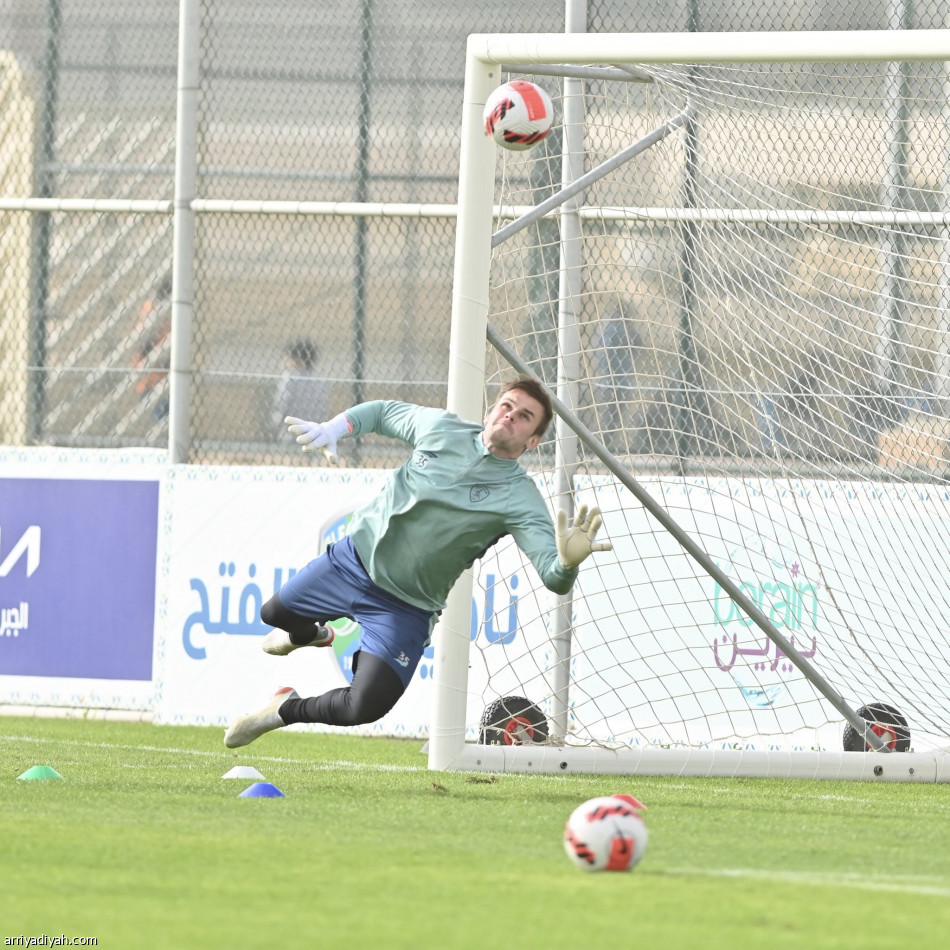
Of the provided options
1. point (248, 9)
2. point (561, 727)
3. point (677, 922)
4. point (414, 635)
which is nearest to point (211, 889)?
point (677, 922)

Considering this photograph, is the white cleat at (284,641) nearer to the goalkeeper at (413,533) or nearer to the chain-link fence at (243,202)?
the goalkeeper at (413,533)

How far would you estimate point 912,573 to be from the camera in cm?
838

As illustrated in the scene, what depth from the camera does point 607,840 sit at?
13.9ft

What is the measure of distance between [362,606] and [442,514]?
0.53m

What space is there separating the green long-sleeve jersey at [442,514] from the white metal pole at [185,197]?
3557 mm

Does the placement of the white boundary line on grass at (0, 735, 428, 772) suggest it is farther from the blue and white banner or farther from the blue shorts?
the blue and white banner

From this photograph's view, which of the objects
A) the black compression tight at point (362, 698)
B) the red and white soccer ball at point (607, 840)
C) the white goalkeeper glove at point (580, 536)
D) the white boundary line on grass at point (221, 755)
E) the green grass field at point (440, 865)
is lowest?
the white boundary line on grass at point (221, 755)

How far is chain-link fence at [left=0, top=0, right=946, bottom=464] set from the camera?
9.93 meters

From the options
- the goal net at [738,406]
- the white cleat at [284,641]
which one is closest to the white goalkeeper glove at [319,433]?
the white cleat at [284,641]

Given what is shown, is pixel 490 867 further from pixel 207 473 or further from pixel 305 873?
pixel 207 473

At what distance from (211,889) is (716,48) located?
13.6 feet

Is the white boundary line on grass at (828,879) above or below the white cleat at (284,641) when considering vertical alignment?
below

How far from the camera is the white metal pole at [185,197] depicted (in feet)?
32.8

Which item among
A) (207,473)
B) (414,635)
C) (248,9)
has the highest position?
(248,9)
